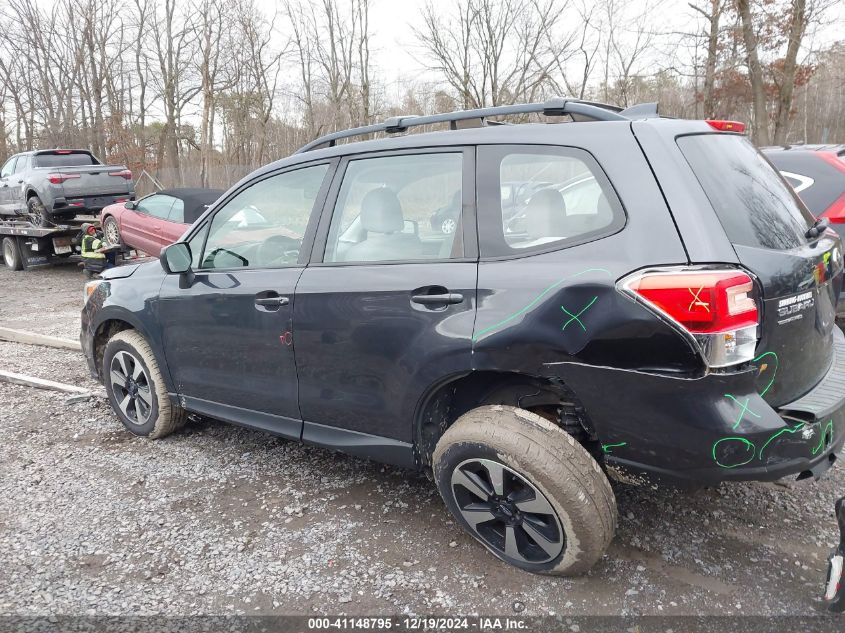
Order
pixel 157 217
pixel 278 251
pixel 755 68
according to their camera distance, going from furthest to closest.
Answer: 1. pixel 755 68
2. pixel 157 217
3. pixel 278 251

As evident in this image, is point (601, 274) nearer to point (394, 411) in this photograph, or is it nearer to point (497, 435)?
point (497, 435)

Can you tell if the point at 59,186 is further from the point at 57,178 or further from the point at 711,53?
the point at 711,53

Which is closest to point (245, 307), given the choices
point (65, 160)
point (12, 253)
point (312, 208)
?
point (312, 208)

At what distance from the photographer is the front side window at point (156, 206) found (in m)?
10.2

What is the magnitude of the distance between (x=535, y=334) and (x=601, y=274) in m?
0.33

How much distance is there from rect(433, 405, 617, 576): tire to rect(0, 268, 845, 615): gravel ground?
15 cm

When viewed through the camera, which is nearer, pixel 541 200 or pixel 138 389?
pixel 541 200

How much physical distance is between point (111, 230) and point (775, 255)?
1178 cm

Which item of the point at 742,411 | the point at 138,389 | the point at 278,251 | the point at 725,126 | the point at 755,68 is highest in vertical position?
the point at 755,68

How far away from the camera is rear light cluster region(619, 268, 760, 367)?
6.66 feet

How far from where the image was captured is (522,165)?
2598mm

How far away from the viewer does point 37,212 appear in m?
12.5

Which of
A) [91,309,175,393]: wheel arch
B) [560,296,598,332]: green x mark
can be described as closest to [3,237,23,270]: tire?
[91,309,175,393]: wheel arch

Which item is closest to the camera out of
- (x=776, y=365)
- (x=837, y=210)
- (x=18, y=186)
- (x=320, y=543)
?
(x=776, y=365)
